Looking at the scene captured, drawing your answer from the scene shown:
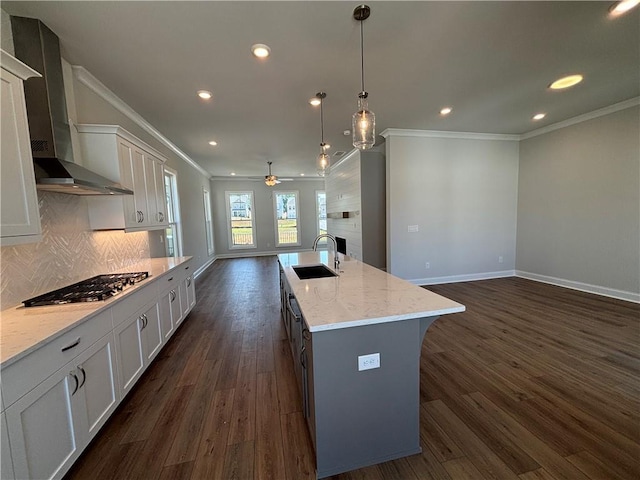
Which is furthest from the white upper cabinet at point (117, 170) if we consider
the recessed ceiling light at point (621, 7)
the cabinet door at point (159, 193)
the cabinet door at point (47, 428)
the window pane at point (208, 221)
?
the window pane at point (208, 221)

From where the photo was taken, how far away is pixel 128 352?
1.99 metres

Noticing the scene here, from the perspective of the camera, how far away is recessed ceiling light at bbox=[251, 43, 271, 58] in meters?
2.18

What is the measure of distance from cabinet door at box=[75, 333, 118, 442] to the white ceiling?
2315 millimetres

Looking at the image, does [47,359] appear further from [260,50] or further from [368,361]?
[260,50]

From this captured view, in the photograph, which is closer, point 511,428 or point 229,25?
point 511,428

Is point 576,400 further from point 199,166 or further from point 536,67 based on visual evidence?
point 199,166

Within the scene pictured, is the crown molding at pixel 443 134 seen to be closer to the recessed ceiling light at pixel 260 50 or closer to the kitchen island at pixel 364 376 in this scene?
the recessed ceiling light at pixel 260 50

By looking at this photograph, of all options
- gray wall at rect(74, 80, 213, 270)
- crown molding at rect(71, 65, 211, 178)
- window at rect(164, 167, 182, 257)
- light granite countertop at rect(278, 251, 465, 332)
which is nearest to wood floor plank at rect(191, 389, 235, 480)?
light granite countertop at rect(278, 251, 465, 332)

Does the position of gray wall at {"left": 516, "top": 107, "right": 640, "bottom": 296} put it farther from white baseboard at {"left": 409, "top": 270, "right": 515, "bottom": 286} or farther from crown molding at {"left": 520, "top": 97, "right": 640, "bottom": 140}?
white baseboard at {"left": 409, "top": 270, "right": 515, "bottom": 286}

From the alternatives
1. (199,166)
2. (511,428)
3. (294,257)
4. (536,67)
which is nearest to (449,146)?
(536,67)

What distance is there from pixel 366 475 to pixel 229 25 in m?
3.13

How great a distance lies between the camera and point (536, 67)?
2.69 metres

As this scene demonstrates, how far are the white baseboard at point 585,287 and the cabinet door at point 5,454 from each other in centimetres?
641

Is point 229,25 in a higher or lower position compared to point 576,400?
higher
